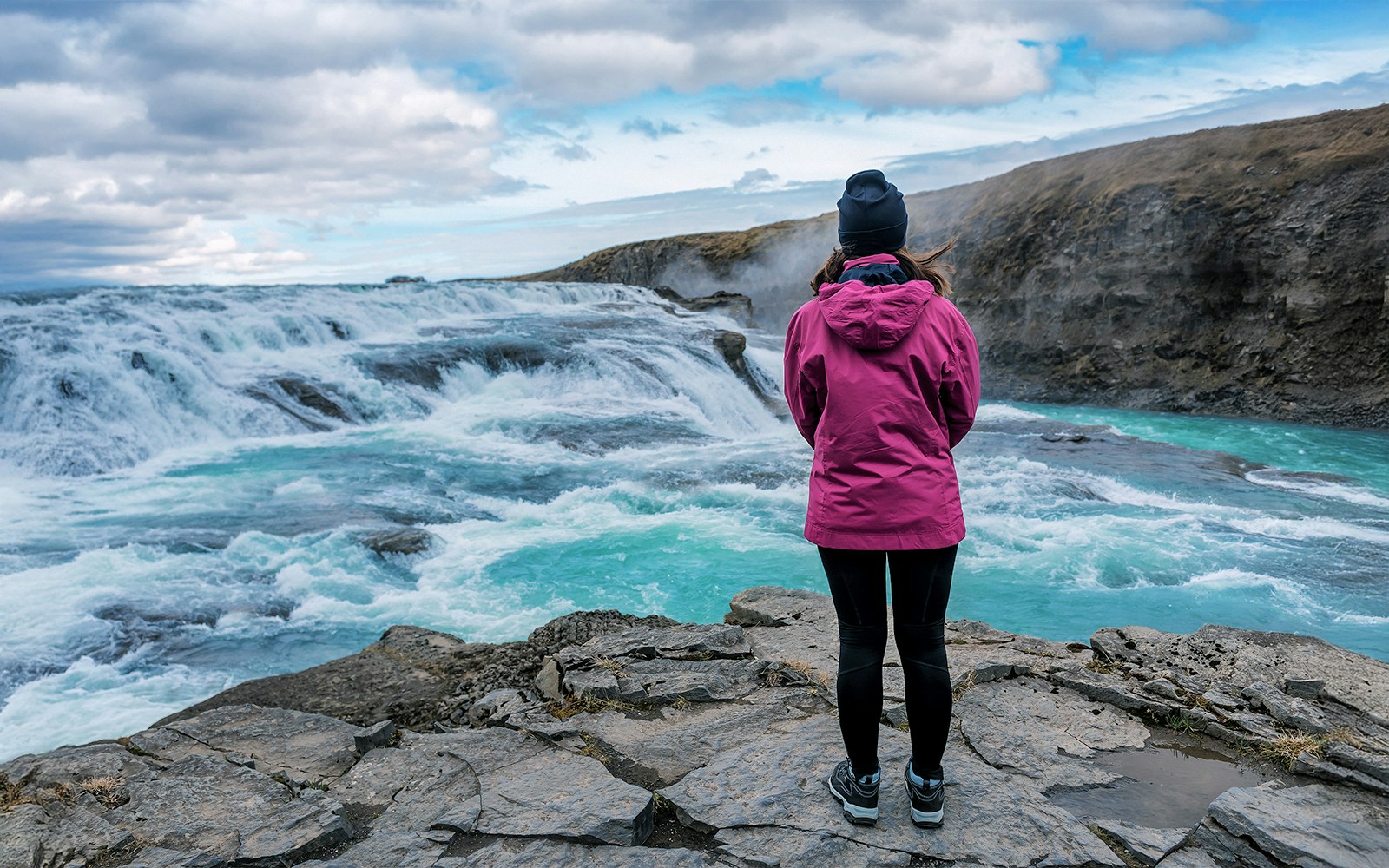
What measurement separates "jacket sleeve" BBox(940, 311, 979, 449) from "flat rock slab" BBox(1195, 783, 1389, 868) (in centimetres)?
169

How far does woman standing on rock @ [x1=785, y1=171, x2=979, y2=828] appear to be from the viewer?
8.34ft

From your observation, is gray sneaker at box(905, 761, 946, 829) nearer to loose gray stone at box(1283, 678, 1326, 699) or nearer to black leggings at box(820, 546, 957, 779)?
black leggings at box(820, 546, 957, 779)

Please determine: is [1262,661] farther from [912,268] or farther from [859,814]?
[912,268]

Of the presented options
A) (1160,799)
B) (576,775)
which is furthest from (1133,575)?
(576,775)

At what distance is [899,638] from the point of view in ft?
8.82

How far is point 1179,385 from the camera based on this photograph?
21188 millimetres

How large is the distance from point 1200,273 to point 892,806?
23.5 meters

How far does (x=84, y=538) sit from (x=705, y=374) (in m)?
13.0

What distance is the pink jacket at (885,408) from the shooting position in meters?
2.53

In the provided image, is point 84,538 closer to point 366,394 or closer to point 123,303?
point 366,394

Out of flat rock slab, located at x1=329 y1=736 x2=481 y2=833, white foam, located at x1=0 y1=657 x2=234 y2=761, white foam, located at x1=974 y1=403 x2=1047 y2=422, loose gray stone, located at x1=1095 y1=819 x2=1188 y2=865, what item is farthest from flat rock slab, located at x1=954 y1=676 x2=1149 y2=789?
white foam, located at x1=974 y1=403 x2=1047 y2=422

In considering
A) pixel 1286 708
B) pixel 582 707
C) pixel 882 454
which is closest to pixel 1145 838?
pixel 1286 708

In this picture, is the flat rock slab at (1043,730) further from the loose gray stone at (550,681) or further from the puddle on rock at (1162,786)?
the loose gray stone at (550,681)

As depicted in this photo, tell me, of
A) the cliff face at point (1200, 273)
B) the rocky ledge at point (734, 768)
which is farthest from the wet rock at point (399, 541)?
the cliff face at point (1200, 273)
